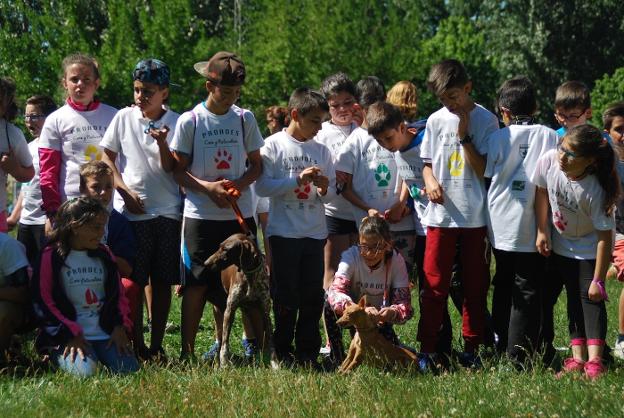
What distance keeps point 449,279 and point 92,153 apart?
292 centimetres

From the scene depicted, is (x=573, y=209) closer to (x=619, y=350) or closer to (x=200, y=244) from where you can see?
(x=619, y=350)

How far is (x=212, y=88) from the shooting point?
23.7 feet

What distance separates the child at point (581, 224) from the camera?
6.54 m

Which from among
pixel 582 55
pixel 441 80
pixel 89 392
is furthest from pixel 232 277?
pixel 582 55

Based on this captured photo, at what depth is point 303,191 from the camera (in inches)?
295

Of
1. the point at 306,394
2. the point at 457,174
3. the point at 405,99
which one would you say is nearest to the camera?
the point at 306,394

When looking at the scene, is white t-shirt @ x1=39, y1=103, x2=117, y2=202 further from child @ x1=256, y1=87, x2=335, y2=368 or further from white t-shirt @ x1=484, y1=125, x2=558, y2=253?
white t-shirt @ x1=484, y1=125, x2=558, y2=253

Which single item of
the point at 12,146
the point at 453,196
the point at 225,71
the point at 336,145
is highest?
the point at 225,71

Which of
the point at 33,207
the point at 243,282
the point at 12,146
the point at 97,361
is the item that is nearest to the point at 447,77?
the point at 243,282

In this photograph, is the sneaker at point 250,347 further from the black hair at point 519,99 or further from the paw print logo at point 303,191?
the black hair at point 519,99

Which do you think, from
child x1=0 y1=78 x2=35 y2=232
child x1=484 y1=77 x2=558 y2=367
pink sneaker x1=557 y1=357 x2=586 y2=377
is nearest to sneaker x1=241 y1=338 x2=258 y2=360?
child x1=484 y1=77 x2=558 y2=367

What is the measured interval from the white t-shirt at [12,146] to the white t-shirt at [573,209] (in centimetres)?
387

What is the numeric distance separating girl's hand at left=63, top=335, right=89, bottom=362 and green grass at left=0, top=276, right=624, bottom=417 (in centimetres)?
20

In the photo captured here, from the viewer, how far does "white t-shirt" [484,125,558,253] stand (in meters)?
6.89
